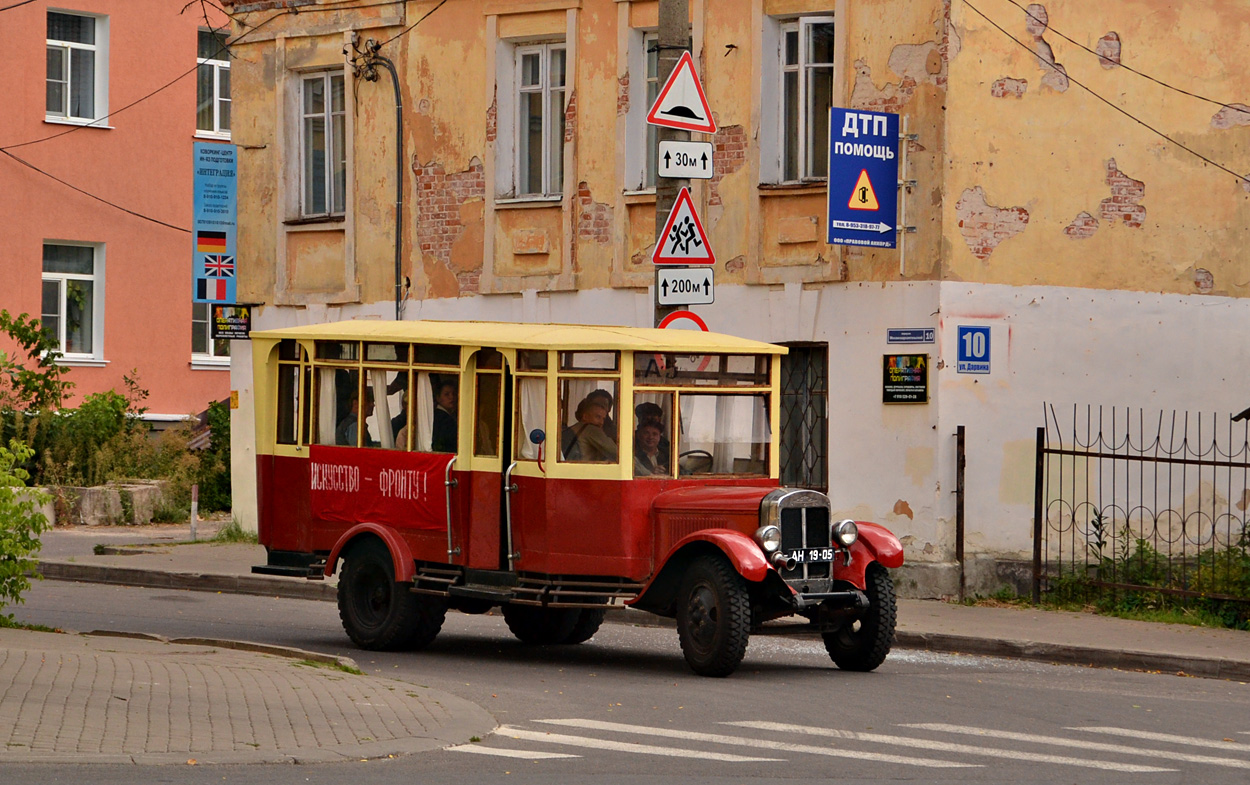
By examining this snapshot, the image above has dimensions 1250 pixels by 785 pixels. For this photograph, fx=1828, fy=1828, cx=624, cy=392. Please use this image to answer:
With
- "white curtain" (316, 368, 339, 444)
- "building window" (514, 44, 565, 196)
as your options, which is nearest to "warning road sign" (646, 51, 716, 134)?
"white curtain" (316, 368, 339, 444)

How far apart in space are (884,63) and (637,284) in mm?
3755

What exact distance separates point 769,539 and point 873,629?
1158 millimetres

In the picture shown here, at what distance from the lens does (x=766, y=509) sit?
1206 centimetres

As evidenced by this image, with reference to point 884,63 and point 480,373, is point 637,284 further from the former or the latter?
point 480,373

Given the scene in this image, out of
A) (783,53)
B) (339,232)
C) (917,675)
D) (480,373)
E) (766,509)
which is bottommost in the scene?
(917,675)

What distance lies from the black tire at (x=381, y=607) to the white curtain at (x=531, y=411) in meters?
1.51

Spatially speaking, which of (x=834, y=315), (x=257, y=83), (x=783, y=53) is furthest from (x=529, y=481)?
(x=257, y=83)

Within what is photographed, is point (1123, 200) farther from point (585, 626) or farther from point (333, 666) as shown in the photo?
point (333, 666)

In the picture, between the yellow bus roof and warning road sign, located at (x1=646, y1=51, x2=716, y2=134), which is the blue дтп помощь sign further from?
the yellow bus roof

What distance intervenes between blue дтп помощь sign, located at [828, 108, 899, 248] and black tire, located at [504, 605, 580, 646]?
5.02 metres

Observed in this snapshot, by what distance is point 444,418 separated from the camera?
13.3 metres

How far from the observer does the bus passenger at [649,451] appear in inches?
497

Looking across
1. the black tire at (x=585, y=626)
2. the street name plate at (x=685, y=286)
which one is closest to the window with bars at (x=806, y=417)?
the street name plate at (x=685, y=286)

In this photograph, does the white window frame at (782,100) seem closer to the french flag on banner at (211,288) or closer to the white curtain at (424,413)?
the white curtain at (424,413)
